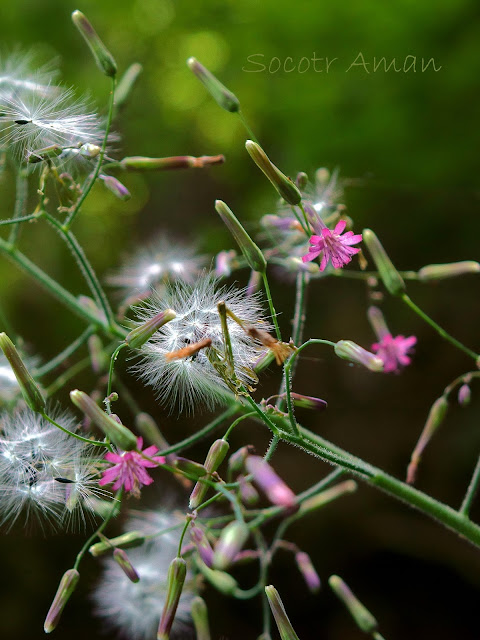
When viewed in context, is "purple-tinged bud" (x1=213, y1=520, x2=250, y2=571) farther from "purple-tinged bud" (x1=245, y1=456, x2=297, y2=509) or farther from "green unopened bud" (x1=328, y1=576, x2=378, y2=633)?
"green unopened bud" (x1=328, y1=576, x2=378, y2=633)

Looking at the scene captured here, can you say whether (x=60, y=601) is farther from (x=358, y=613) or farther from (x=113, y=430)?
(x=358, y=613)

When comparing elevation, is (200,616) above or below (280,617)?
below

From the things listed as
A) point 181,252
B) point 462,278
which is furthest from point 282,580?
point 181,252

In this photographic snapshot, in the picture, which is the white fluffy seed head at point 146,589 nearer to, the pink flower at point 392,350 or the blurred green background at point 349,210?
the pink flower at point 392,350

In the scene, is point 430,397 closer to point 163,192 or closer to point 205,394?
point 163,192

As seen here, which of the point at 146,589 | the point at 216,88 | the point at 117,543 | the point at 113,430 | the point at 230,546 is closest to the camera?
the point at 230,546

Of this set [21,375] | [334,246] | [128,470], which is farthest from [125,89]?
[128,470]
